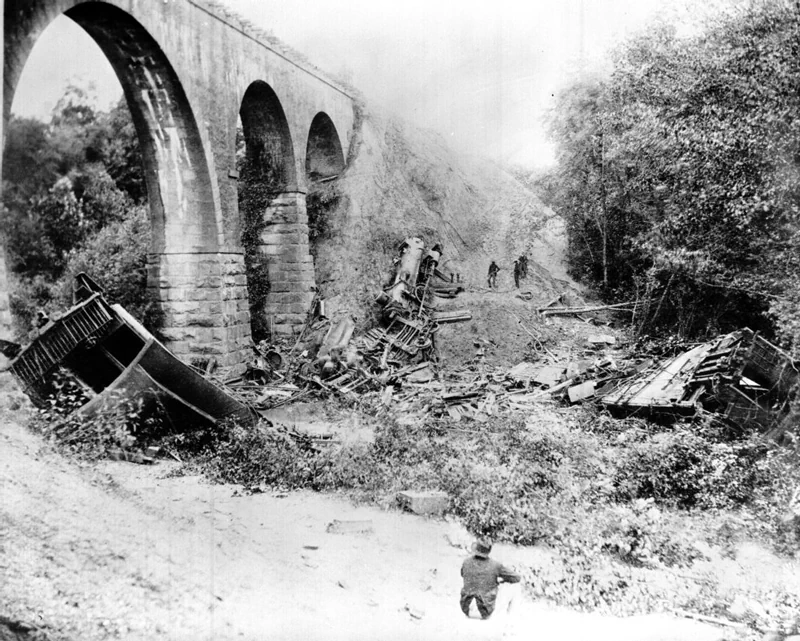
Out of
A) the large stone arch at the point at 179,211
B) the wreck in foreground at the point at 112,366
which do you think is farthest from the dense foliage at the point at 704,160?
the large stone arch at the point at 179,211

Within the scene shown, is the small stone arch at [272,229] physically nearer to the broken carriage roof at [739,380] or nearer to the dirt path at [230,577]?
the dirt path at [230,577]

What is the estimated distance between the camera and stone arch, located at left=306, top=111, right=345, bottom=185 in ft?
59.5

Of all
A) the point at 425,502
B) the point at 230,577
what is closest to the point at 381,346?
the point at 425,502

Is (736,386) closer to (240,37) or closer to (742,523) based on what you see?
(742,523)

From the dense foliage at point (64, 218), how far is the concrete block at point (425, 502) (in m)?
5.06

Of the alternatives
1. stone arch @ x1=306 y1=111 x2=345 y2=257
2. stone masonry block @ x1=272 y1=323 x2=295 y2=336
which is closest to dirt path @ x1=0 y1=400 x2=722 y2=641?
stone masonry block @ x1=272 y1=323 x2=295 y2=336

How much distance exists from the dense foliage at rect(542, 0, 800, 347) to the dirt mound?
3360mm

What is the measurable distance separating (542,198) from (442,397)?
3873 mm

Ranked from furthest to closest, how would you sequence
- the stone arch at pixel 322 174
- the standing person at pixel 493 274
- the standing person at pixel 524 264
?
the stone arch at pixel 322 174 → the standing person at pixel 493 274 → the standing person at pixel 524 264

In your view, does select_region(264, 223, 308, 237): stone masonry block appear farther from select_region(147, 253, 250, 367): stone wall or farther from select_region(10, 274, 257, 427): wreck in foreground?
select_region(10, 274, 257, 427): wreck in foreground

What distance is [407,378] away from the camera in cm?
1007

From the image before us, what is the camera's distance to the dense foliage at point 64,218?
7312 millimetres

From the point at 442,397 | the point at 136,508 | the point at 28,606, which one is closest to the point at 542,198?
the point at 442,397

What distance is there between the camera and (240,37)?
38.9 feet
